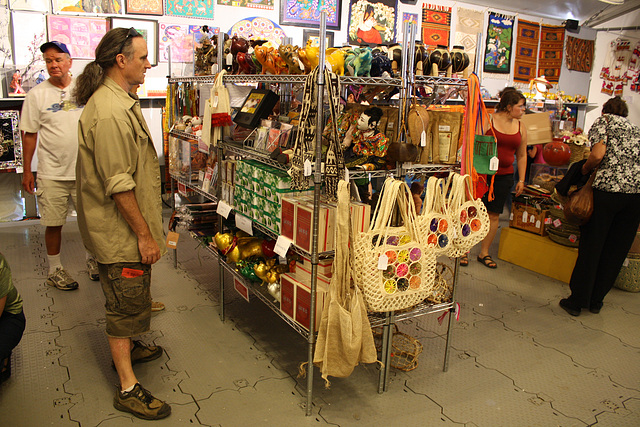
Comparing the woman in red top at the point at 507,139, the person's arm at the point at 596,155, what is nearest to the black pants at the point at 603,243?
the person's arm at the point at 596,155

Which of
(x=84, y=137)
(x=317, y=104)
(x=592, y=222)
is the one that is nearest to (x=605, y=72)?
(x=592, y=222)

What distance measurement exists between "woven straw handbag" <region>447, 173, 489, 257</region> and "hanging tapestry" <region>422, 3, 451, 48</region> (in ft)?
17.0

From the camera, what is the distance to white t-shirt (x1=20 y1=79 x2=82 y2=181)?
3.63 m

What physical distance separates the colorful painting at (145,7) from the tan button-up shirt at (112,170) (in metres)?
3.90

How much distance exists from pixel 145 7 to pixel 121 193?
4.30m

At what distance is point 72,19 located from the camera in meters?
5.36

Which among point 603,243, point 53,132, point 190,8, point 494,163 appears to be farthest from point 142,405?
point 190,8

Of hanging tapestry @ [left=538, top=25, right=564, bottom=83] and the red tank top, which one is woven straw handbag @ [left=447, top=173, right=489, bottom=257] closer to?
the red tank top

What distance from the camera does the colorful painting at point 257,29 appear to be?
615 centimetres

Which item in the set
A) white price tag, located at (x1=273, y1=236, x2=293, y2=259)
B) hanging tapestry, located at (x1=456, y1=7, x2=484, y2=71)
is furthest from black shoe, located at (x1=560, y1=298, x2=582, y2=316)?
hanging tapestry, located at (x1=456, y1=7, x2=484, y2=71)

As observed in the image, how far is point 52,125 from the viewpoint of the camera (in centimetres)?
366

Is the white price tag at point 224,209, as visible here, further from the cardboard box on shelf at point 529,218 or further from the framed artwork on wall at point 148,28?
the framed artwork on wall at point 148,28

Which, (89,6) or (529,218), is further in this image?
(89,6)

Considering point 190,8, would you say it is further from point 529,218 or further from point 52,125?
point 529,218
